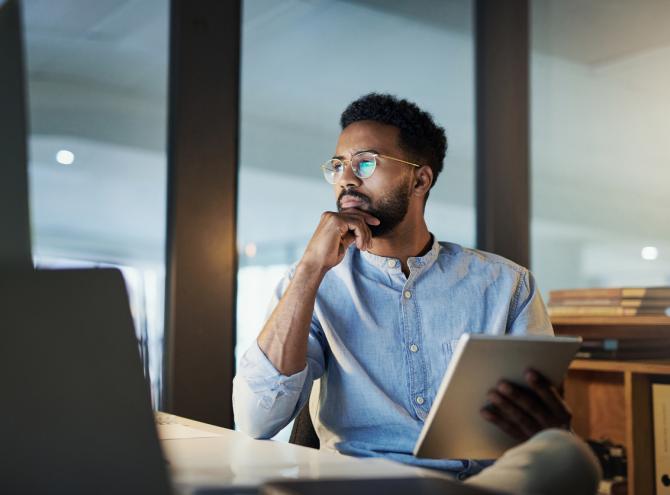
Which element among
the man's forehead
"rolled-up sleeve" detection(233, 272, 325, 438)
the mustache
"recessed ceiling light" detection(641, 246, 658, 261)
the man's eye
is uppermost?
the man's forehead

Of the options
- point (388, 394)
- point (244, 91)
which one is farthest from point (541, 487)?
point (244, 91)

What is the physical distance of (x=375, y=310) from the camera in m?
1.98

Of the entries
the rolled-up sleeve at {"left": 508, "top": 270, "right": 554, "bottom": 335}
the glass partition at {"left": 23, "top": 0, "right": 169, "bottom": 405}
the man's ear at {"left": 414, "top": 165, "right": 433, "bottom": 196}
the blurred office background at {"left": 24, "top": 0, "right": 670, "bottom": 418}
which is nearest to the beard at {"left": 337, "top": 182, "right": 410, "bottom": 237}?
the man's ear at {"left": 414, "top": 165, "right": 433, "bottom": 196}

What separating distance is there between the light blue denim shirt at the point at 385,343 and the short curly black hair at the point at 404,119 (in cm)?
35

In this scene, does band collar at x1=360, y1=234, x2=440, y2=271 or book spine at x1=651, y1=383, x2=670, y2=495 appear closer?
band collar at x1=360, y1=234, x2=440, y2=271

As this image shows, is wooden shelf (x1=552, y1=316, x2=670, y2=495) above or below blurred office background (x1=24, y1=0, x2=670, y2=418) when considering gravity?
below

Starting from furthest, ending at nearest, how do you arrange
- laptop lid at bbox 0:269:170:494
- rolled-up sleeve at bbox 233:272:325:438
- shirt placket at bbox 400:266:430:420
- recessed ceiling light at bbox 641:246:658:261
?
recessed ceiling light at bbox 641:246:658:261, shirt placket at bbox 400:266:430:420, rolled-up sleeve at bbox 233:272:325:438, laptop lid at bbox 0:269:170:494

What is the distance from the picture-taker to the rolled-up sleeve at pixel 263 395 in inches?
69.6

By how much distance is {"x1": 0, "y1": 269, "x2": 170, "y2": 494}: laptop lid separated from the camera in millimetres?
670

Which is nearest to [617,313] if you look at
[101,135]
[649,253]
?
[649,253]

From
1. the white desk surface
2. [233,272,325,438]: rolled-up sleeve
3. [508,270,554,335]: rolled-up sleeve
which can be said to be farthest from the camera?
[508,270,554,335]: rolled-up sleeve

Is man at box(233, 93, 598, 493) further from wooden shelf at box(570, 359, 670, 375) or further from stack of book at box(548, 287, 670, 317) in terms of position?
stack of book at box(548, 287, 670, 317)

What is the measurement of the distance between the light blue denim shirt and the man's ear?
27cm

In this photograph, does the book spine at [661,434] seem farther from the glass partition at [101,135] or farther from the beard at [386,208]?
the glass partition at [101,135]
